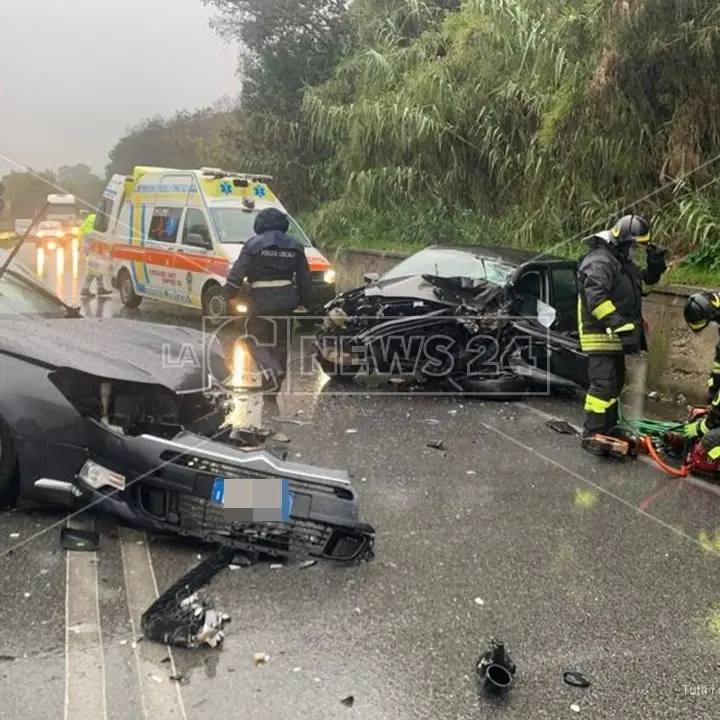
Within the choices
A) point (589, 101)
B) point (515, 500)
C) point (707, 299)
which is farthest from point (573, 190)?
point (515, 500)

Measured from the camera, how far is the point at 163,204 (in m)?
11.5

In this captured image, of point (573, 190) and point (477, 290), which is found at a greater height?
point (573, 190)

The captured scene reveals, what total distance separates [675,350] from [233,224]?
587cm

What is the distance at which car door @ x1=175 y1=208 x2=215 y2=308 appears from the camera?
10.6m

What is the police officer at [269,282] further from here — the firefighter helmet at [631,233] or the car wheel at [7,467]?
the car wheel at [7,467]

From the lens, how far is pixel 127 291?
1253cm

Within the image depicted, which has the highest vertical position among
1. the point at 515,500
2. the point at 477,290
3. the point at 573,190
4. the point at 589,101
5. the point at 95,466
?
the point at 589,101

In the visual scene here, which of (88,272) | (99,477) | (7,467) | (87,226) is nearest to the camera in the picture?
(99,477)

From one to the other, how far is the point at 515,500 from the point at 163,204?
8.25 meters

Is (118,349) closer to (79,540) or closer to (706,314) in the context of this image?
(79,540)

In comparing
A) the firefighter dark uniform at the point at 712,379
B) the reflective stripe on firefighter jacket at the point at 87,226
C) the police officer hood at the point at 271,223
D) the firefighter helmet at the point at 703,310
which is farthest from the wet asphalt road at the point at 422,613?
the reflective stripe on firefighter jacket at the point at 87,226

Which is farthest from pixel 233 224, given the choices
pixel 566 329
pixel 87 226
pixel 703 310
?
pixel 703 310

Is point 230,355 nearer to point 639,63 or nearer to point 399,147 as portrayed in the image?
point 639,63

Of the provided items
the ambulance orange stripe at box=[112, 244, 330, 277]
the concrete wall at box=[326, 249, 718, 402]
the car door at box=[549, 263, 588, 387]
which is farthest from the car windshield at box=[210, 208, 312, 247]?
the concrete wall at box=[326, 249, 718, 402]
